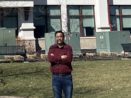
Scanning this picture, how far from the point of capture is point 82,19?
45969mm

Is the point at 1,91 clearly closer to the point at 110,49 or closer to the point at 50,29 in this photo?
the point at 110,49

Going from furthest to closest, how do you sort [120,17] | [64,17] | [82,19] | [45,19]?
1. [120,17]
2. [82,19]
3. [64,17]
4. [45,19]

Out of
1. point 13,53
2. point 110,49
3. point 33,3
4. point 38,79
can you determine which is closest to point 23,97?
point 38,79

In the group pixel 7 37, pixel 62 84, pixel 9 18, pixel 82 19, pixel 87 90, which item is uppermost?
pixel 9 18

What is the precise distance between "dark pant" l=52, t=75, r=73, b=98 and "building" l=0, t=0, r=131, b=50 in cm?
3103

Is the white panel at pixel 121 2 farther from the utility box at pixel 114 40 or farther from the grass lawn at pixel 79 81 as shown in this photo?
the grass lawn at pixel 79 81

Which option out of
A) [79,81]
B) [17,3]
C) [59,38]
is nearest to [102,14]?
[17,3]

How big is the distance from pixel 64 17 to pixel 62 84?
34.6 meters

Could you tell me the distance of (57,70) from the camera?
10.5 metres

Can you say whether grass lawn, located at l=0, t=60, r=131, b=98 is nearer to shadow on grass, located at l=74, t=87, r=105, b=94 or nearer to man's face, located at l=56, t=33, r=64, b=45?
shadow on grass, located at l=74, t=87, r=105, b=94

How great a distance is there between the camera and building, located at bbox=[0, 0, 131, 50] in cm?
4247

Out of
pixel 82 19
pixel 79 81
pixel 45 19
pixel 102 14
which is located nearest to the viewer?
pixel 79 81

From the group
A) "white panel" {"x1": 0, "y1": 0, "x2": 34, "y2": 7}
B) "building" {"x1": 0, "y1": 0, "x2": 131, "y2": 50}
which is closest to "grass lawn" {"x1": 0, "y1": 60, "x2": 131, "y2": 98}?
"white panel" {"x1": 0, "y1": 0, "x2": 34, "y2": 7}

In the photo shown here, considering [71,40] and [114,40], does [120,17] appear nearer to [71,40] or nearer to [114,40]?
[114,40]
